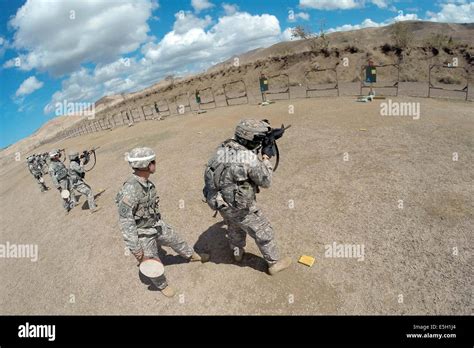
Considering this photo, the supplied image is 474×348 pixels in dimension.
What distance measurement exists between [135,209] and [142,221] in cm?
26

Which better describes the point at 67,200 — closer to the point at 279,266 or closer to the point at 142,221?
the point at 142,221

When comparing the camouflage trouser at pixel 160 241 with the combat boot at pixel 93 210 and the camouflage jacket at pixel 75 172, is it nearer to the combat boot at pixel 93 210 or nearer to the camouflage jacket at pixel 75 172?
the combat boot at pixel 93 210

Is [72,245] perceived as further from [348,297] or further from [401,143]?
[401,143]

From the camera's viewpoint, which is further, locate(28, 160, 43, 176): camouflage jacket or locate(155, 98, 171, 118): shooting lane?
locate(155, 98, 171, 118): shooting lane

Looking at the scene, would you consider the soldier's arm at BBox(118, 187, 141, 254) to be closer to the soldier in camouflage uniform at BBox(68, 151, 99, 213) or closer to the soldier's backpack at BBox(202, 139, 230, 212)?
the soldier's backpack at BBox(202, 139, 230, 212)

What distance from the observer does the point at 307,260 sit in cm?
474

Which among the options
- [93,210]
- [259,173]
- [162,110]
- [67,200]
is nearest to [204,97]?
[162,110]

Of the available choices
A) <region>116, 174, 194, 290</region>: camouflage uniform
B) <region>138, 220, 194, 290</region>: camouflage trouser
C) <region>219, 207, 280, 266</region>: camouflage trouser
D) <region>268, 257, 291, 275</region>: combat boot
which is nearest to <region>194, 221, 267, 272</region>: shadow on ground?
<region>268, 257, 291, 275</region>: combat boot

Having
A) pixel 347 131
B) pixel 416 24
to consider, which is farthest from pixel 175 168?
pixel 416 24

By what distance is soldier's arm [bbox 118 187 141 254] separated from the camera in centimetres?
400

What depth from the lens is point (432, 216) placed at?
5.21 metres

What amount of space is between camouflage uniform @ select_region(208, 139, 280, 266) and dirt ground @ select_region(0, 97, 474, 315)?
80 centimetres

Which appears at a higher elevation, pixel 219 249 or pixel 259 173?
pixel 259 173

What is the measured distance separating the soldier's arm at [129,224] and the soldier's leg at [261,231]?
152cm
